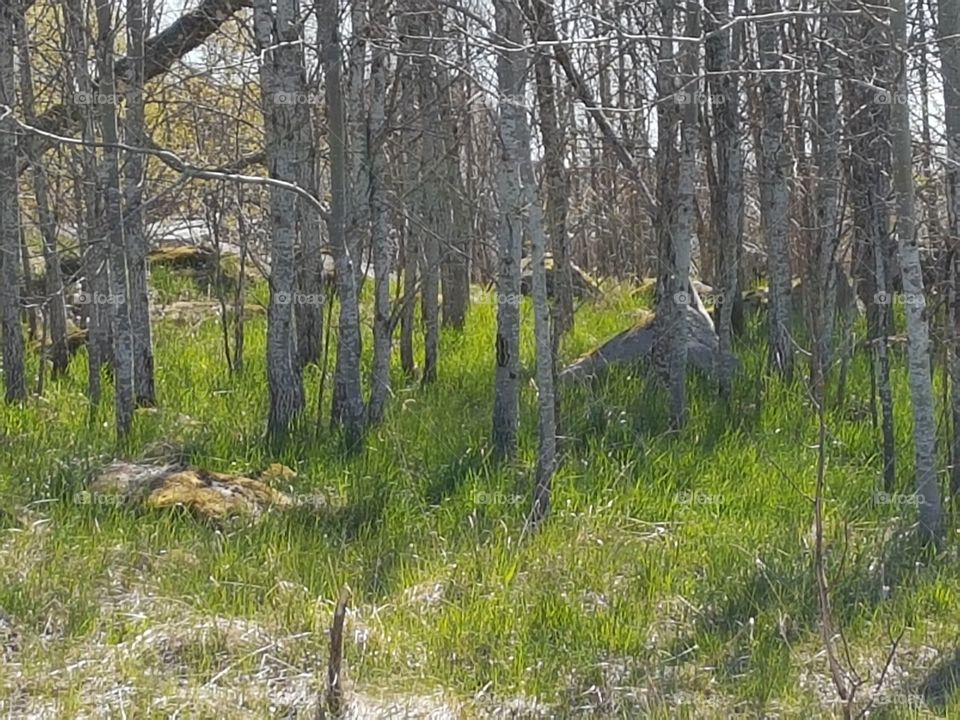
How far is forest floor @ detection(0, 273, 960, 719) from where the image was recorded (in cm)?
416

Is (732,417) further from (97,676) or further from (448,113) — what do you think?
(97,676)

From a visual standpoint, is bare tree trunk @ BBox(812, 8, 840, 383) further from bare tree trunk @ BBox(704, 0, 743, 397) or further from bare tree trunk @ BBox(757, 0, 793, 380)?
bare tree trunk @ BBox(704, 0, 743, 397)

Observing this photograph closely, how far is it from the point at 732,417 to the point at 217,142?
685cm

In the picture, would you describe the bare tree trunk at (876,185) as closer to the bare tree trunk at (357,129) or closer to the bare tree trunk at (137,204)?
the bare tree trunk at (357,129)

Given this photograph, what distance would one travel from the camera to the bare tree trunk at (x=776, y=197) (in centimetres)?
848

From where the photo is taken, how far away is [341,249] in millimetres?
6863

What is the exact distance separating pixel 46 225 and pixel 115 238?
2053mm

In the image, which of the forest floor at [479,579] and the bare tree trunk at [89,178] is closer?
the forest floor at [479,579]

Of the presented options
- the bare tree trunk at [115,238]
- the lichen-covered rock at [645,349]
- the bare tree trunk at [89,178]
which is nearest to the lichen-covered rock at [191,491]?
the bare tree trunk at [115,238]

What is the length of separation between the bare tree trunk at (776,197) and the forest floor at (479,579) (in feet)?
4.80

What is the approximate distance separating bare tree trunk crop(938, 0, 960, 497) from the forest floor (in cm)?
48

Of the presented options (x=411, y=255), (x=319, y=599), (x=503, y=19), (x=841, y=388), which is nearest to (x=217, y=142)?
(x=411, y=255)

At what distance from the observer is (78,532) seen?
538cm

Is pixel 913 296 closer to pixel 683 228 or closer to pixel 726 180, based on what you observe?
pixel 683 228
